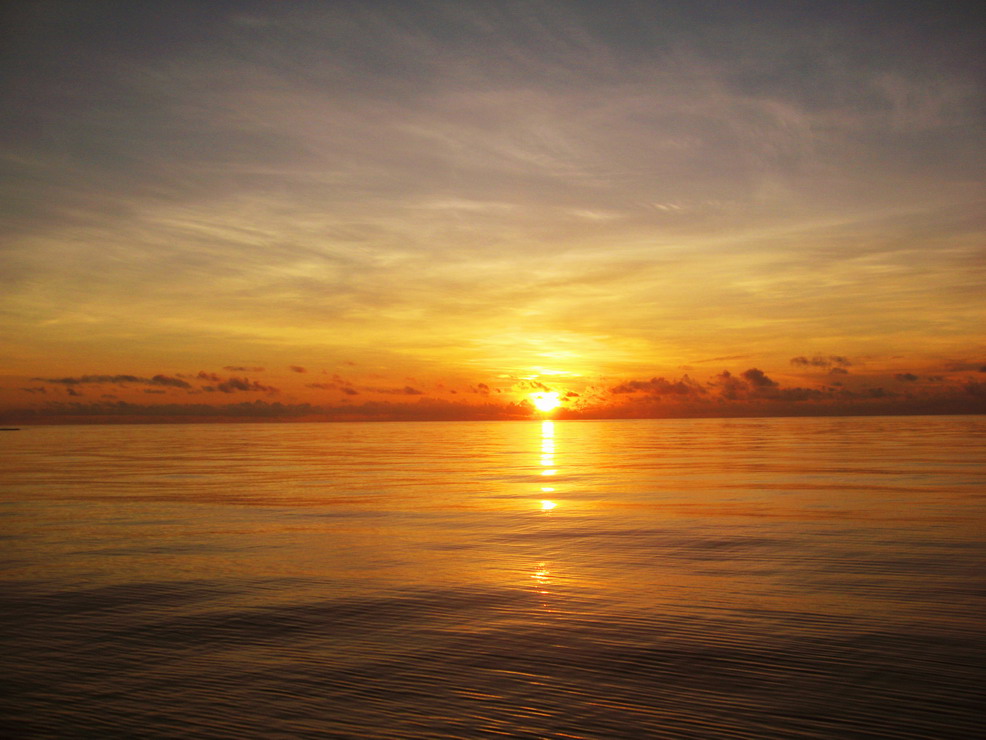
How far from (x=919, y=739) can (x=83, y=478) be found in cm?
4377

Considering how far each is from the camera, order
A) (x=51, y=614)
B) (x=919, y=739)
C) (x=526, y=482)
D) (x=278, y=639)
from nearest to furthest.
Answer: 1. (x=919, y=739)
2. (x=278, y=639)
3. (x=51, y=614)
4. (x=526, y=482)

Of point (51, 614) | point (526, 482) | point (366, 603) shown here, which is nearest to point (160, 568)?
point (51, 614)

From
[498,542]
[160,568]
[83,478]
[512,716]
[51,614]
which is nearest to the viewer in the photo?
[512,716]

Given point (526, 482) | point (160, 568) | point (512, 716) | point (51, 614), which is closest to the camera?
point (512, 716)

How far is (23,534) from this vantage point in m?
20.1

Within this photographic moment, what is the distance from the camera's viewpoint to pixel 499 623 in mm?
10836

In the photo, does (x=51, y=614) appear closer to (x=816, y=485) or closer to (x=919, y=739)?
(x=919, y=739)

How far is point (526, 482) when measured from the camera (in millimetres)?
37750

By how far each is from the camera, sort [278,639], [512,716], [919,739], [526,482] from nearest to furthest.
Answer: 1. [919,739]
2. [512,716]
3. [278,639]
4. [526,482]

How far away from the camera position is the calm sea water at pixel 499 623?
748 centimetres

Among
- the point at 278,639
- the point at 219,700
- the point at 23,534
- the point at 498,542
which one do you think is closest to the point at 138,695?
the point at 219,700

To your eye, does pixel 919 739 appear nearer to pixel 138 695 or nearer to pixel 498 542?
pixel 138 695

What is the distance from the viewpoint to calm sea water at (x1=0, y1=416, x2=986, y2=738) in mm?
7477

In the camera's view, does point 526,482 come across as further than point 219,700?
Yes
